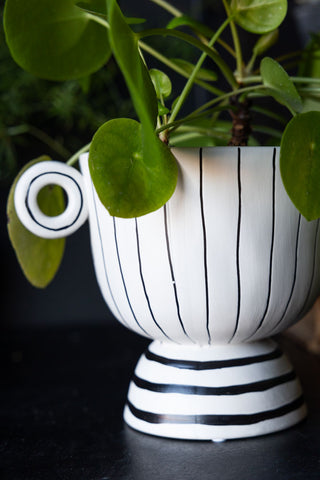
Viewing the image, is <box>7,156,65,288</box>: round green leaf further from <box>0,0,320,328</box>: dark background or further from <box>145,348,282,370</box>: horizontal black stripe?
<box>0,0,320,328</box>: dark background

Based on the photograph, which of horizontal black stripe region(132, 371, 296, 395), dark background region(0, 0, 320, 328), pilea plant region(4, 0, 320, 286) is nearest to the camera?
pilea plant region(4, 0, 320, 286)

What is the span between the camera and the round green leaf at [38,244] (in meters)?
0.51

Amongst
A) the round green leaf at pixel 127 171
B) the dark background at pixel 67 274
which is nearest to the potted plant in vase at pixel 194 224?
the round green leaf at pixel 127 171

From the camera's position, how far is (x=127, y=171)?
14.9 inches

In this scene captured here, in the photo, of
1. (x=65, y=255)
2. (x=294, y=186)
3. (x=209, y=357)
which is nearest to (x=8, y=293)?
(x=65, y=255)

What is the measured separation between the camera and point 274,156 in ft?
1.36

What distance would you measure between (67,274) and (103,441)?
0.55 m

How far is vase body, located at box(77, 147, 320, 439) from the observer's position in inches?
16.4

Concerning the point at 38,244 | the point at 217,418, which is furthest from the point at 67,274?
the point at 217,418

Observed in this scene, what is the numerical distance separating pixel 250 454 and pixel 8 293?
2.12 feet

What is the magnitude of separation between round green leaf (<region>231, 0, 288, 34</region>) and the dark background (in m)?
0.52

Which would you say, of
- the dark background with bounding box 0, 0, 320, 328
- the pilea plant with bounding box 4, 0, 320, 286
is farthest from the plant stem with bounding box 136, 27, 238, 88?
the dark background with bounding box 0, 0, 320, 328

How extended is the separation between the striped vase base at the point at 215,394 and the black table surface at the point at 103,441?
11 millimetres

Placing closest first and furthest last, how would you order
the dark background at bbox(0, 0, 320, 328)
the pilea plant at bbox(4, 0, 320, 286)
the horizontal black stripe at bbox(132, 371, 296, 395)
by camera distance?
the pilea plant at bbox(4, 0, 320, 286) → the horizontal black stripe at bbox(132, 371, 296, 395) → the dark background at bbox(0, 0, 320, 328)
